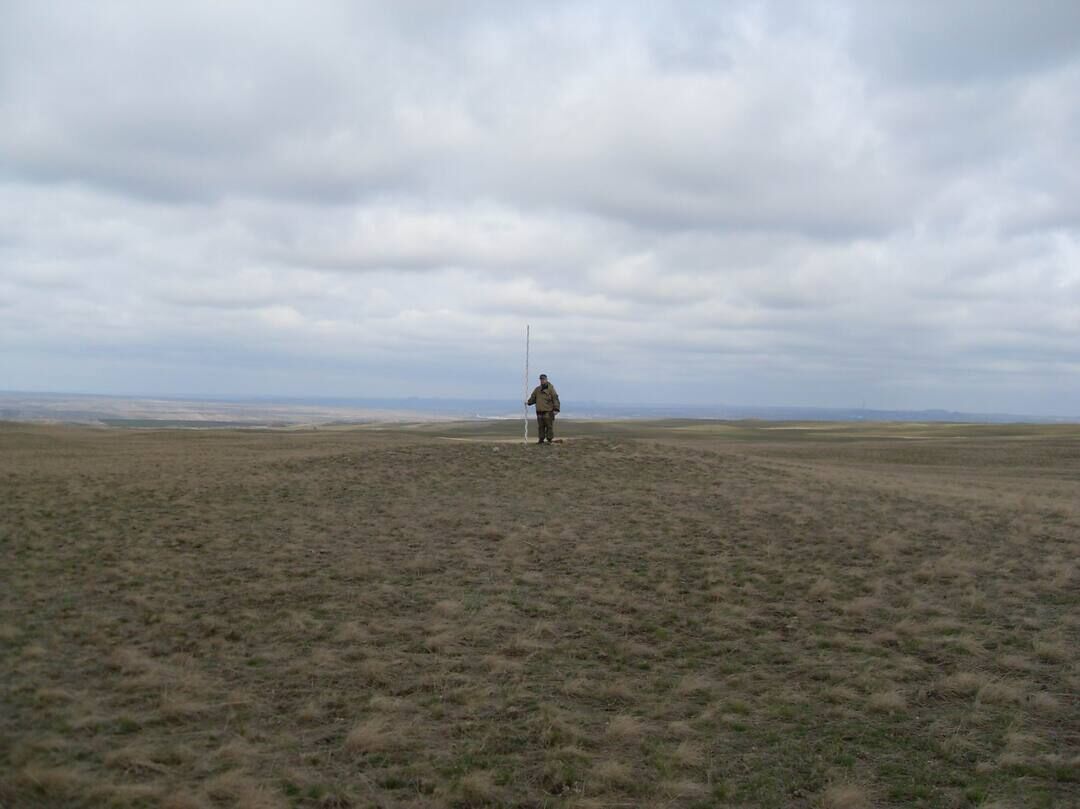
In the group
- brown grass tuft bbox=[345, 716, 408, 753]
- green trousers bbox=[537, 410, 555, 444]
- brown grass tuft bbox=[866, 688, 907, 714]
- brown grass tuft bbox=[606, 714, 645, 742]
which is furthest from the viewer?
green trousers bbox=[537, 410, 555, 444]

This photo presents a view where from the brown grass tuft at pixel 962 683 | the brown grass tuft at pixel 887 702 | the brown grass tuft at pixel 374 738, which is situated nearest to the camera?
the brown grass tuft at pixel 374 738

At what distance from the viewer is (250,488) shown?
2248 centimetres

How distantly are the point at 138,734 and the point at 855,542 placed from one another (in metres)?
13.3

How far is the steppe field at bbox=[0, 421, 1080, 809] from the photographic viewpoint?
7.19 metres

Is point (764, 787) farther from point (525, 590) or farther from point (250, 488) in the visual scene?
point (250, 488)

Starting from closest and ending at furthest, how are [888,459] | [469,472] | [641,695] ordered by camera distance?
[641,695] < [469,472] < [888,459]

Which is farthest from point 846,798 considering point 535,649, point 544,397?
point 544,397

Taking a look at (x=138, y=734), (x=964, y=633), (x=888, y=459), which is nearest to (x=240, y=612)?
Answer: (x=138, y=734)

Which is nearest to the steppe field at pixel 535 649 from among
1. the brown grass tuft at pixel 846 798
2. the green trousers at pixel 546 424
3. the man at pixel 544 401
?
the brown grass tuft at pixel 846 798

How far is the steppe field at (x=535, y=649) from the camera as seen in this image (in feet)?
23.6

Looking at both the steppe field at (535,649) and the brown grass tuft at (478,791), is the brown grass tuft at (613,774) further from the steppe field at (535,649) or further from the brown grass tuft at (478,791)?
the brown grass tuft at (478,791)

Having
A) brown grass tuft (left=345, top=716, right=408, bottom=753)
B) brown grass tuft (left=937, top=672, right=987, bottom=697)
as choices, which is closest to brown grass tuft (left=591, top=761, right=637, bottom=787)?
brown grass tuft (left=345, top=716, right=408, bottom=753)

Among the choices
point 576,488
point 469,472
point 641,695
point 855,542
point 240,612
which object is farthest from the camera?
point 469,472

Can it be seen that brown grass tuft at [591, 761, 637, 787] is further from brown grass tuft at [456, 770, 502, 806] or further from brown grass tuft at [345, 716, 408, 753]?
brown grass tuft at [345, 716, 408, 753]
